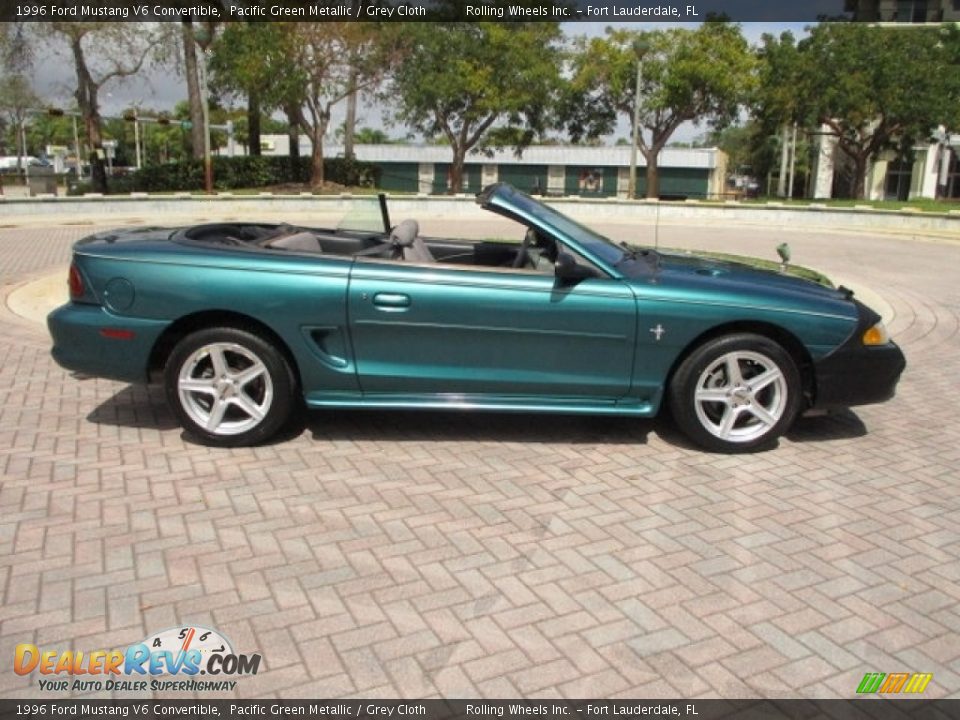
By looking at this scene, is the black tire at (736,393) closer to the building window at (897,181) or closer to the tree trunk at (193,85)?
the tree trunk at (193,85)

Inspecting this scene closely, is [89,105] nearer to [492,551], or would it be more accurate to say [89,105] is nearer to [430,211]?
[430,211]

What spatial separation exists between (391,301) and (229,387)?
1.03 meters

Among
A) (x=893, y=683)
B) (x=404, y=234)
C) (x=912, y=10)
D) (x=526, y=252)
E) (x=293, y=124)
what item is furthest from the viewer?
(x=912, y=10)

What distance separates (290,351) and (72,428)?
5.13ft

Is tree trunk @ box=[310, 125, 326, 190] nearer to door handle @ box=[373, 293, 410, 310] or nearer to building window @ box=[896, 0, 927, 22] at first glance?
door handle @ box=[373, 293, 410, 310]

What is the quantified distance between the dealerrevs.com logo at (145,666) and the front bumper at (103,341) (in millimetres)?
2113

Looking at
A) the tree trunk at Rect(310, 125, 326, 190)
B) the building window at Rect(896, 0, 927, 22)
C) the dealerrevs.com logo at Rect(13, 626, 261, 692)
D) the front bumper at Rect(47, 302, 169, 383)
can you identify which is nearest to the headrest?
the front bumper at Rect(47, 302, 169, 383)

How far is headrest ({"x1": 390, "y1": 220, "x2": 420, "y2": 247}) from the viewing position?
5.19 metres

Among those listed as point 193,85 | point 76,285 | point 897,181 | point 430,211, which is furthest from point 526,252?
point 897,181

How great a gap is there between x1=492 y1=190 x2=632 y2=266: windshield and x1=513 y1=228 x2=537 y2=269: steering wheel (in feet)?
0.48

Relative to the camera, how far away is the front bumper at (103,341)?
4594 millimetres

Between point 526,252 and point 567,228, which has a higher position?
point 567,228

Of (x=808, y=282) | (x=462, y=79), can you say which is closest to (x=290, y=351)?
(x=808, y=282)

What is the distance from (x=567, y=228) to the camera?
486cm
